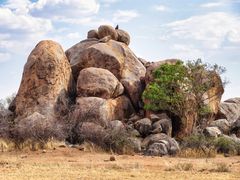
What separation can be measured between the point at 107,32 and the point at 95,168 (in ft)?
72.9

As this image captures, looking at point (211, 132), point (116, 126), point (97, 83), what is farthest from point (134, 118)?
point (211, 132)

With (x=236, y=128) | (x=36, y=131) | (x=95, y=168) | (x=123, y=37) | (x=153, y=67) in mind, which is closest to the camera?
(x=95, y=168)

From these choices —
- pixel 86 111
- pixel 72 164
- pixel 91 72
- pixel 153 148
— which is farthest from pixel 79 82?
pixel 72 164

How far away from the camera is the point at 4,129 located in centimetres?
2881

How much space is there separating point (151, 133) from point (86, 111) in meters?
4.13

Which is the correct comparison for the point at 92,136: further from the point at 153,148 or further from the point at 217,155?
the point at 217,155

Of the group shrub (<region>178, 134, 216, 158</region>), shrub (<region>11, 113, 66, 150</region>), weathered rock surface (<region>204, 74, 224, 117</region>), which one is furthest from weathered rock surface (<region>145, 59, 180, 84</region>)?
shrub (<region>11, 113, 66, 150</region>)

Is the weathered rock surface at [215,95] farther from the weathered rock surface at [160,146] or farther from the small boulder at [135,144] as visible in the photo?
the small boulder at [135,144]

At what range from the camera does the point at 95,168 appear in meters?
18.8

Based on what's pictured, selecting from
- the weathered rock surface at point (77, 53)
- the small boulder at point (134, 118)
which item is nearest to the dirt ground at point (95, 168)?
the small boulder at point (134, 118)

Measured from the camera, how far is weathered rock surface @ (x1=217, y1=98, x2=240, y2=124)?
37.8 m

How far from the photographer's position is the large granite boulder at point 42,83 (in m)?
32.2

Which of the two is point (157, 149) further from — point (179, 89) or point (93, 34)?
point (93, 34)

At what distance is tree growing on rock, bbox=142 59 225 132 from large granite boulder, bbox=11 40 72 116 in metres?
5.44
